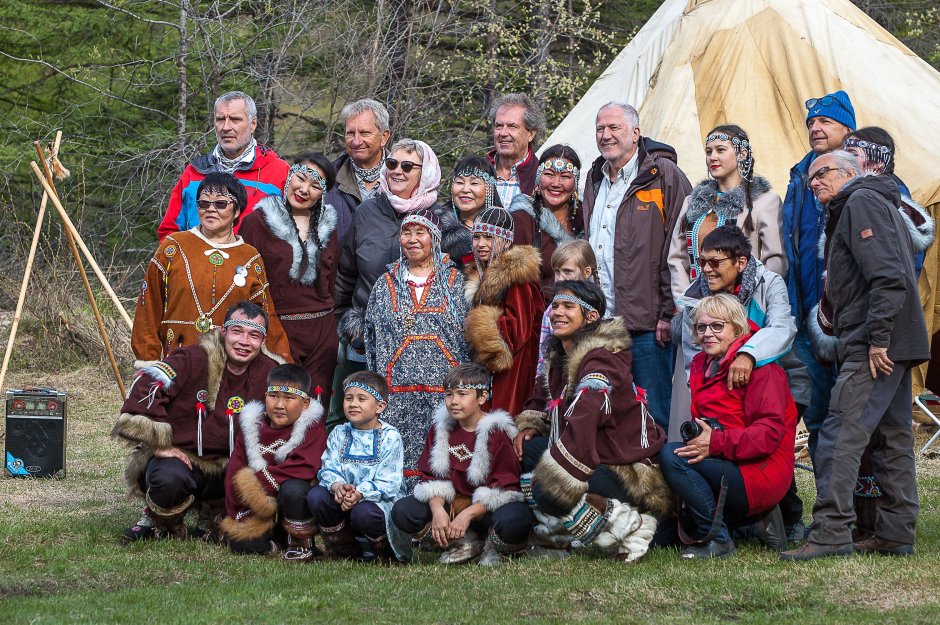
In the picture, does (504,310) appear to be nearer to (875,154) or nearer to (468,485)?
(468,485)

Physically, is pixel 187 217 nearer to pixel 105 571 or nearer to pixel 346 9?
pixel 105 571

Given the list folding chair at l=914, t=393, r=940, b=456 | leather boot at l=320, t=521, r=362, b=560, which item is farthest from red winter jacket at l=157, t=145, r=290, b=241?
folding chair at l=914, t=393, r=940, b=456

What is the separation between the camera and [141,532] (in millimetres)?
5492

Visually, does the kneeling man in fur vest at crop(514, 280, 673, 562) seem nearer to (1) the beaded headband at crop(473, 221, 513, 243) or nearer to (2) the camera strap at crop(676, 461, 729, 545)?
(2) the camera strap at crop(676, 461, 729, 545)

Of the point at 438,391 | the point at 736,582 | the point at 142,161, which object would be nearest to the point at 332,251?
the point at 438,391

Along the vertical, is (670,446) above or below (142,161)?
below

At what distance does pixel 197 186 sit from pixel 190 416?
1420mm

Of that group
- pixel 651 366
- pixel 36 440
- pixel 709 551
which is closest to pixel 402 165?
pixel 651 366

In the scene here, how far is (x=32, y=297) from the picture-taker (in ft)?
40.6

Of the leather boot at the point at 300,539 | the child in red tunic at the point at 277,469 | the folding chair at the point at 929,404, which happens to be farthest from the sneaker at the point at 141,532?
the folding chair at the point at 929,404

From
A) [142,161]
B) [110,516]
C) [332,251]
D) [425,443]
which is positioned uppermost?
[142,161]

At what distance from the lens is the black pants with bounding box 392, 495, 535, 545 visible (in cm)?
495

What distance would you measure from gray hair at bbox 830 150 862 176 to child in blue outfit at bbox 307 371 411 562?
86.9 inches

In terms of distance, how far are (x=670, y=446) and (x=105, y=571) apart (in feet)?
8.07
